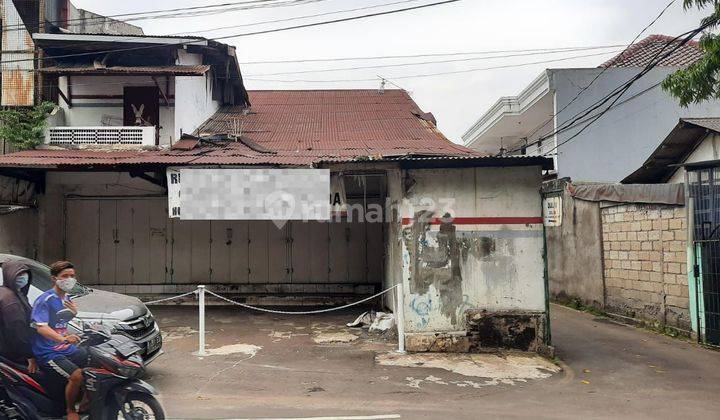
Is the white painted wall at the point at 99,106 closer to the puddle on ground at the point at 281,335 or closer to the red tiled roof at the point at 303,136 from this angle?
the red tiled roof at the point at 303,136

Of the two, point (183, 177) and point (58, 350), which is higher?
point (183, 177)

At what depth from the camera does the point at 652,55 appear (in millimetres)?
18703

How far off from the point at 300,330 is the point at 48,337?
20.0ft

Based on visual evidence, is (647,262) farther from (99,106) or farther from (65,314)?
(99,106)

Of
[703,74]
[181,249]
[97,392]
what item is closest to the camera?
[97,392]

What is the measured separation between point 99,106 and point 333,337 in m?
9.44

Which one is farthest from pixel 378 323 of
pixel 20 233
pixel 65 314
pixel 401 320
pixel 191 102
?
pixel 20 233

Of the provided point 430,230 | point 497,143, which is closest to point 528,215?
point 430,230

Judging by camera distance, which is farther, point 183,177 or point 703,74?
point 183,177

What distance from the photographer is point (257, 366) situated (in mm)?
7484

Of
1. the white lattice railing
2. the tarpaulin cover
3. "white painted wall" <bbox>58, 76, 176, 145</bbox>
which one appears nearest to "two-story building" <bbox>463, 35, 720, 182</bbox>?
the tarpaulin cover

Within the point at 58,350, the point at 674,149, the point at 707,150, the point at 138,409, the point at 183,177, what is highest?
the point at 674,149

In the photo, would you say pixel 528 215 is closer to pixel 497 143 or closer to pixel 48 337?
pixel 48 337

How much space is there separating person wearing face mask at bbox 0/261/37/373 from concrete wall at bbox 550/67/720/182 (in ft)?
54.3
